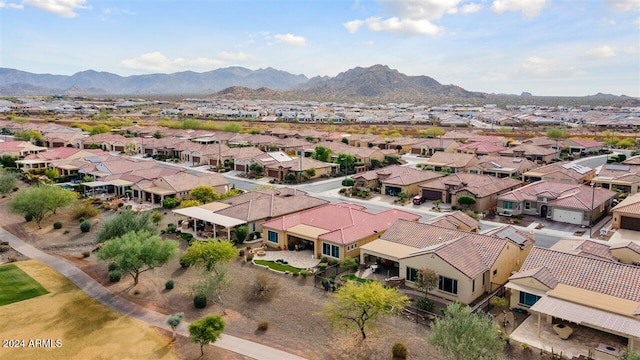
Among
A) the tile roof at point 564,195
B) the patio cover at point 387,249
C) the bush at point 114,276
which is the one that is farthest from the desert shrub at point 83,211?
the tile roof at point 564,195

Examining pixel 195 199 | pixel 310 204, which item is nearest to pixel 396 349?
pixel 310 204

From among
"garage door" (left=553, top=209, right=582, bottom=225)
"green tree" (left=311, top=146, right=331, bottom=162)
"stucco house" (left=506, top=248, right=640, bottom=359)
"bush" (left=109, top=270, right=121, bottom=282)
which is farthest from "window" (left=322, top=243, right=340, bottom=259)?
"green tree" (left=311, top=146, right=331, bottom=162)

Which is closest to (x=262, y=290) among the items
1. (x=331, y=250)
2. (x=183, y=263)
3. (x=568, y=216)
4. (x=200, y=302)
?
(x=200, y=302)

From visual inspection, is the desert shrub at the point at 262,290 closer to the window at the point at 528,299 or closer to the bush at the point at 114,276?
the bush at the point at 114,276

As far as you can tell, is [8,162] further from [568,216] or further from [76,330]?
[568,216]

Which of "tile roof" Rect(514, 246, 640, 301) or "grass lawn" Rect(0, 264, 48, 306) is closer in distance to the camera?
"tile roof" Rect(514, 246, 640, 301)

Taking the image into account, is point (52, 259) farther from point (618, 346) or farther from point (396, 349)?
point (618, 346)

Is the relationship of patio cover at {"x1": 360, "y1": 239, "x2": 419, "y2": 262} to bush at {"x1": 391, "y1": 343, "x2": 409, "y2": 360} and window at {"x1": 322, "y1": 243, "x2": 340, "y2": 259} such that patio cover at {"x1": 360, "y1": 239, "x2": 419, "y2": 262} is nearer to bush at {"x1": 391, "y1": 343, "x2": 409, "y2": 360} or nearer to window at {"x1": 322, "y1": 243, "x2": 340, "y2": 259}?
window at {"x1": 322, "y1": 243, "x2": 340, "y2": 259}
